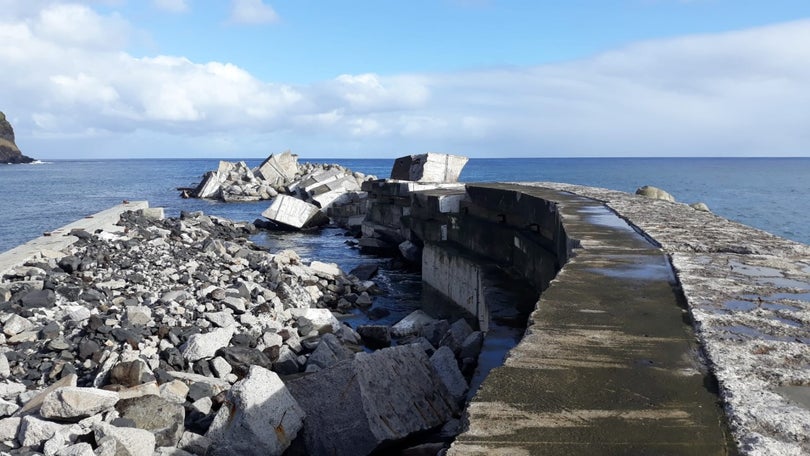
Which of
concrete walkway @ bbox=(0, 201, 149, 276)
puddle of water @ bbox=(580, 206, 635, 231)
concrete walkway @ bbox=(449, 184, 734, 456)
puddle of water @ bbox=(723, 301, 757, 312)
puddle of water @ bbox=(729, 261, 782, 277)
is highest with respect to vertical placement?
puddle of water @ bbox=(580, 206, 635, 231)

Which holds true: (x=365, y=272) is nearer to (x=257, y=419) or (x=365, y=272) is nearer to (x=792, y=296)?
(x=257, y=419)

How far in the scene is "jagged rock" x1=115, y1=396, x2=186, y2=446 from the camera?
13.7 ft

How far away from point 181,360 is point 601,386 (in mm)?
4538

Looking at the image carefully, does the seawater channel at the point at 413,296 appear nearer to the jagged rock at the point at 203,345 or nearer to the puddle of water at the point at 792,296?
the puddle of water at the point at 792,296

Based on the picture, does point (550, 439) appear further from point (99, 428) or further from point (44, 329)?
point (44, 329)

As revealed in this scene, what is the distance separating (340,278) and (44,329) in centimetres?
564

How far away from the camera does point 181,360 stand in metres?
5.88

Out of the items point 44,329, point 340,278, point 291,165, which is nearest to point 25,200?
point 291,165

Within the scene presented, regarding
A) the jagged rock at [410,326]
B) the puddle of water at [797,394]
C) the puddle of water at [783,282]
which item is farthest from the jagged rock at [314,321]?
the puddle of water at [797,394]

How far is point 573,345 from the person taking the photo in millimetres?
2717

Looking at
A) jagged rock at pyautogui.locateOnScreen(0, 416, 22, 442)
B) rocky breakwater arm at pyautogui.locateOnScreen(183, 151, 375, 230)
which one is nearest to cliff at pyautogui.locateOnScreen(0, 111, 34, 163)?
rocky breakwater arm at pyautogui.locateOnScreen(183, 151, 375, 230)

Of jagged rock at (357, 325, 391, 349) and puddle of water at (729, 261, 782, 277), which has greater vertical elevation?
puddle of water at (729, 261, 782, 277)

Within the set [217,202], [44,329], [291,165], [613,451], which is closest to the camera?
[613,451]

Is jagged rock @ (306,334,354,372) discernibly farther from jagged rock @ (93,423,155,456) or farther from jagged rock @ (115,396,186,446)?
jagged rock @ (93,423,155,456)
